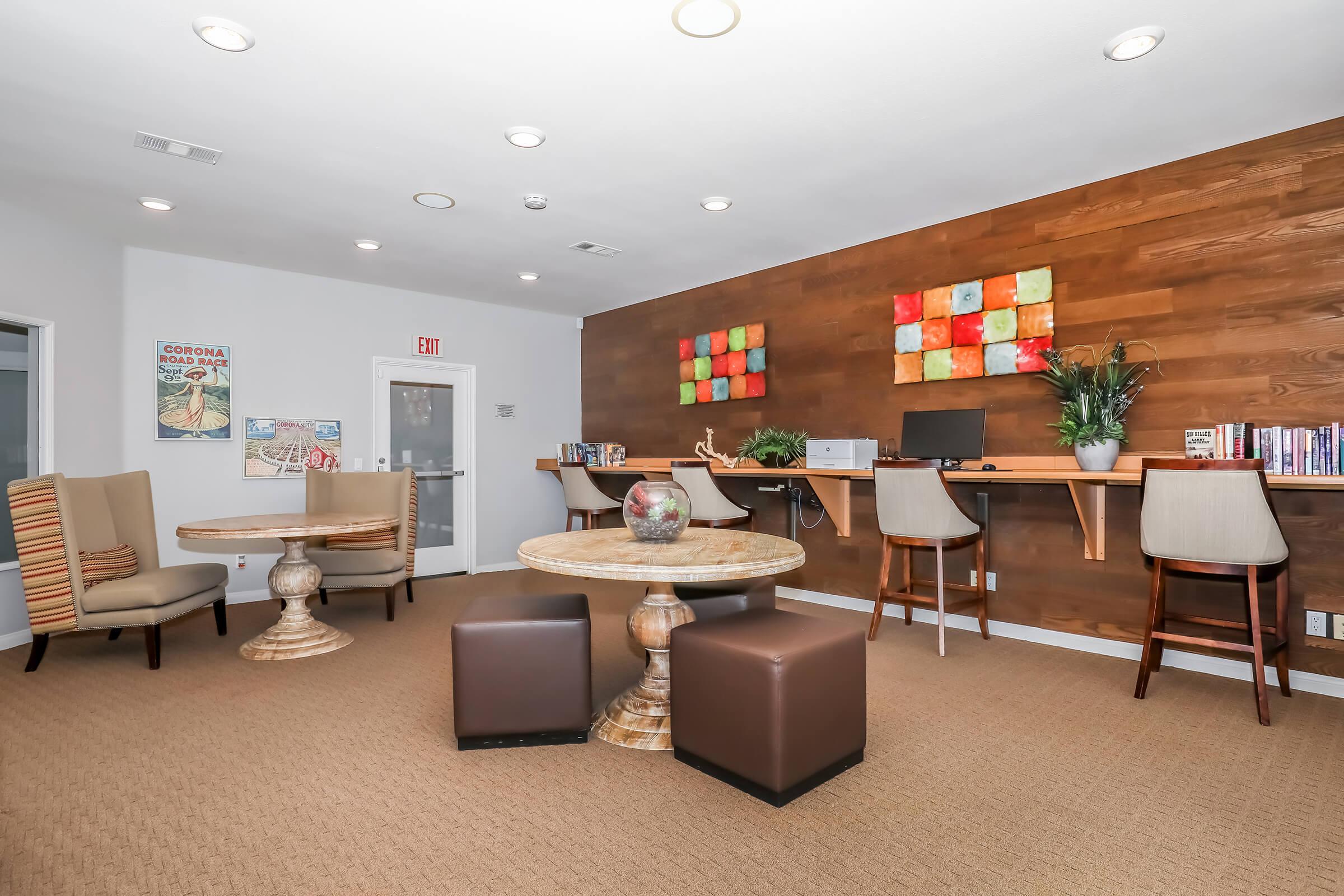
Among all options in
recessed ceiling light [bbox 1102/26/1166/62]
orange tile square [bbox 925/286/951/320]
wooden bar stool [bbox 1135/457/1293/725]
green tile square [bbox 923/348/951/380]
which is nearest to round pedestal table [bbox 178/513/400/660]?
green tile square [bbox 923/348/951/380]

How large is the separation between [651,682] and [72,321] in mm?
4288

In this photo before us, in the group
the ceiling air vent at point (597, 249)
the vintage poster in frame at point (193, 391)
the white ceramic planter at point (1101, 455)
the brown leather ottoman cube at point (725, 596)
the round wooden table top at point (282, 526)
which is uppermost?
the ceiling air vent at point (597, 249)

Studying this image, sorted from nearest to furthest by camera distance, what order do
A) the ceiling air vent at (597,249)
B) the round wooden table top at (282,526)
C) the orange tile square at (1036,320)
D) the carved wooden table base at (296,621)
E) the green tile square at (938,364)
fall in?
1. the round wooden table top at (282,526)
2. the carved wooden table base at (296,621)
3. the orange tile square at (1036,320)
4. the green tile square at (938,364)
5. the ceiling air vent at (597,249)

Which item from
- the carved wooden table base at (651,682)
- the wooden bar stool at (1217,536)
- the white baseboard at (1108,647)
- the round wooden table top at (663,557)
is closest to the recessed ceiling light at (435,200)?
the round wooden table top at (663,557)

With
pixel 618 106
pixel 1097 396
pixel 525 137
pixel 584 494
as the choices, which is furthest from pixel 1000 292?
pixel 584 494

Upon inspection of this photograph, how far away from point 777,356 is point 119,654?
4.47 meters

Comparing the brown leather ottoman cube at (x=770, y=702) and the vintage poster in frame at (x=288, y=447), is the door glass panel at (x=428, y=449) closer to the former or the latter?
the vintage poster in frame at (x=288, y=447)

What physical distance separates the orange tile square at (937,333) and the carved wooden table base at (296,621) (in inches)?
152

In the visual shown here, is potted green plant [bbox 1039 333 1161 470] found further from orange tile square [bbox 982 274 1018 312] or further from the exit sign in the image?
the exit sign

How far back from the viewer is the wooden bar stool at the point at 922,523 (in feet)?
11.9

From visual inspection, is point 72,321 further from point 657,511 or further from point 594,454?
point 657,511

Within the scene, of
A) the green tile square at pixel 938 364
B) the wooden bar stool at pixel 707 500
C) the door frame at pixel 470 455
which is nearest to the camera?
the green tile square at pixel 938 364

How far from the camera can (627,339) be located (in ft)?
21.9

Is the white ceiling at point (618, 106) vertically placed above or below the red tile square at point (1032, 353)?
above
